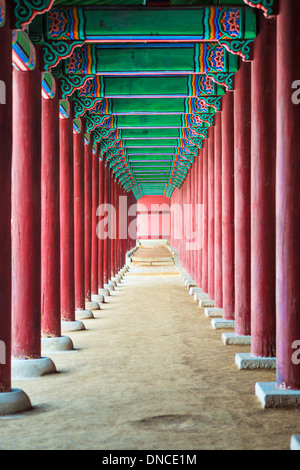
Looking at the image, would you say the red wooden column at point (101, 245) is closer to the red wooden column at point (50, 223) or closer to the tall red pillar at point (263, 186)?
the red wooden column at point (50, 223)

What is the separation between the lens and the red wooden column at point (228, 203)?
430 inches

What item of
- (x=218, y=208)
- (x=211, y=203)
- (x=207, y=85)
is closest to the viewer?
(x=207, y=85)

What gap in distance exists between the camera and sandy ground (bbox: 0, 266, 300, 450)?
482cm

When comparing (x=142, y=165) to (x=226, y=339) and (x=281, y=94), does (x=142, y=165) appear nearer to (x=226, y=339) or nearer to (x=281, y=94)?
(x=226, y=339)

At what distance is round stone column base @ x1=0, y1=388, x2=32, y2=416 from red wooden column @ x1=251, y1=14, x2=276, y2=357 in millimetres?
3088

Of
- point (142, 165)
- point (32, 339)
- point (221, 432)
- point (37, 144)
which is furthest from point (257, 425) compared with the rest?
point (142, 165)

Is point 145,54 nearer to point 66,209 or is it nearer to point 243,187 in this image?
point 243,187

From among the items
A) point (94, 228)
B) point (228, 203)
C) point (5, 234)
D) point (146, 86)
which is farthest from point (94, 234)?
point (5, 234)

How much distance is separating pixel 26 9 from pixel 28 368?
390cm

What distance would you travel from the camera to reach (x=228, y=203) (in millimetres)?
11086

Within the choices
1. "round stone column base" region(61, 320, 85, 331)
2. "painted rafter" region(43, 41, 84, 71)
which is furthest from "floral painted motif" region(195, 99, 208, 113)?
"painted rafter" region(43, 41, 84, 71)

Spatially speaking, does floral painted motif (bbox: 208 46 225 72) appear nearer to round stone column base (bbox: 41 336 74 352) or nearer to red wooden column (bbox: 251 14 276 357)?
red wooden column (bbox: 251 14 276 357)

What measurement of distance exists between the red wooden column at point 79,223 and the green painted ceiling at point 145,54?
1.94 feet

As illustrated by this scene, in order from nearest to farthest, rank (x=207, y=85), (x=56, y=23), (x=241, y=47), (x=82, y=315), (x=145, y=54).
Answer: (x=56, y=23)
(x=241, y=47)
(x=145, y=54)
(x=207, y=85)
(x=82, y=315)
